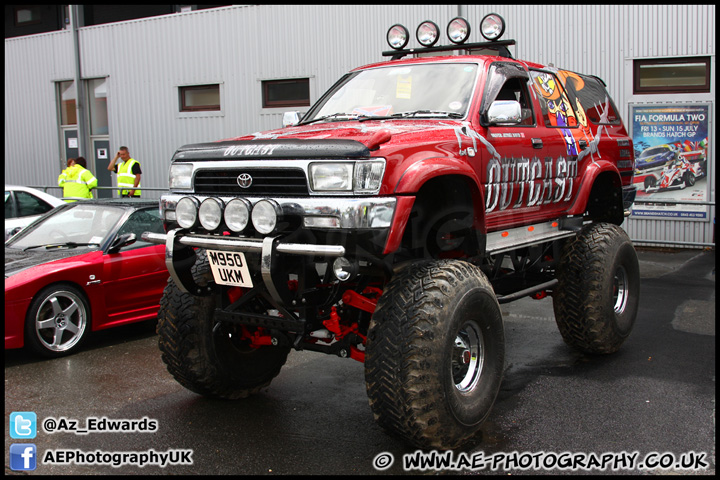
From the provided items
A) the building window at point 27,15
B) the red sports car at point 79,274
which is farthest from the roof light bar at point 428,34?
the building window at point 27,15

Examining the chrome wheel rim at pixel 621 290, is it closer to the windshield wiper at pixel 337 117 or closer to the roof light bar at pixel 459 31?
the roof light bar at pixel 459 31

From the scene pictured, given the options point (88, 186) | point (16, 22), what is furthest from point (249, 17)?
point (16, 22)

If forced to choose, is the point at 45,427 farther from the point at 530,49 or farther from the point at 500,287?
the point at 530,49

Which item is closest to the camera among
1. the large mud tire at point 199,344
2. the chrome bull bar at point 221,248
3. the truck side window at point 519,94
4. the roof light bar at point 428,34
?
the chrome bull bar at point 221,248

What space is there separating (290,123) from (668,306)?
17.2 feet

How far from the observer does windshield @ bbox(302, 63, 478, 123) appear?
5.41 m

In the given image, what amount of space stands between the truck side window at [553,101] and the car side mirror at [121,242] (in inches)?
167

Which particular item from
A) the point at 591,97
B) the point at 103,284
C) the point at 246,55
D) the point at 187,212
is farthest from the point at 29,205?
the point at 591,97

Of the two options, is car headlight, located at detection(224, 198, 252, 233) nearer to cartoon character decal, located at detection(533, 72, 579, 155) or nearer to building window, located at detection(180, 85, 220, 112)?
cartoon character decal, located at detection(533, 72, 579, 155)

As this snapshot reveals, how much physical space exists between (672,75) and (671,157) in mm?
1389

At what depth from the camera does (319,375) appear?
20.4 ft

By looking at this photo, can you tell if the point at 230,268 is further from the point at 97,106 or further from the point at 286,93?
the point at 97,106

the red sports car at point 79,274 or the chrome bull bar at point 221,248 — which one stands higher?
the chrome bull bar at point 221,248

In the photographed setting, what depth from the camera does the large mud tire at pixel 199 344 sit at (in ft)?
17.0
